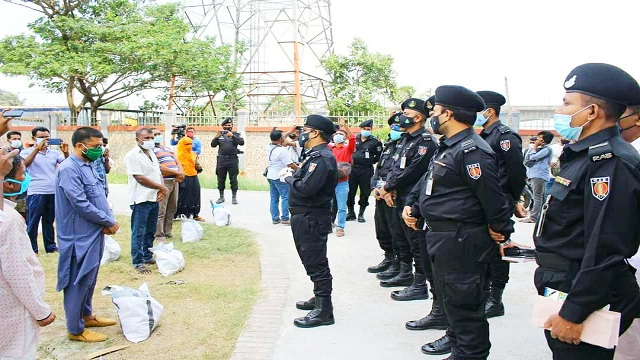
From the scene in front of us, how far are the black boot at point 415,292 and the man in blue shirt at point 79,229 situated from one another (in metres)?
2.85

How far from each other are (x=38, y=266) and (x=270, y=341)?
6.34ft

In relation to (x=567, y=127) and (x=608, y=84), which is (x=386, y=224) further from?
(x=608, y=84)

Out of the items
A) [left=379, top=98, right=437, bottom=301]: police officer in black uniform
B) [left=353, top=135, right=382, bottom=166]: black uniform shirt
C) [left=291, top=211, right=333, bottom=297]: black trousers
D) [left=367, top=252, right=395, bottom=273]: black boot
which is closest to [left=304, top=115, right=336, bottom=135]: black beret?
[left=291, top=211, right=333, bottom=297]: black trousers

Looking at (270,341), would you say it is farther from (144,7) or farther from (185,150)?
(144,7)

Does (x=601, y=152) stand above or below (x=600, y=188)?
above

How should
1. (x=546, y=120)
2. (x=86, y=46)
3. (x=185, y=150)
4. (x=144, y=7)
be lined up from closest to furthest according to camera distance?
(x=185, y=150) < (x=546, y=120) < (x=86, y=46) < (x=144, y=7)

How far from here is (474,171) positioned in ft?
11.1

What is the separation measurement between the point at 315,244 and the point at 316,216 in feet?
0.83

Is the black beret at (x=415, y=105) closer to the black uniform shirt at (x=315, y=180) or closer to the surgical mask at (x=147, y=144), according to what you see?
the black uniform shirt at (x=315, y=180)

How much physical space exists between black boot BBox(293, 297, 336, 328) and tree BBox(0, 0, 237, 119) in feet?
52.8

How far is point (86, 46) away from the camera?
18922 mm

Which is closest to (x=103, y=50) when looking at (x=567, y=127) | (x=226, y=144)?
(x=226, y=144)

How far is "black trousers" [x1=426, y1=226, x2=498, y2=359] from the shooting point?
336cm

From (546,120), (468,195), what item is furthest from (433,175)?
(546,120)
